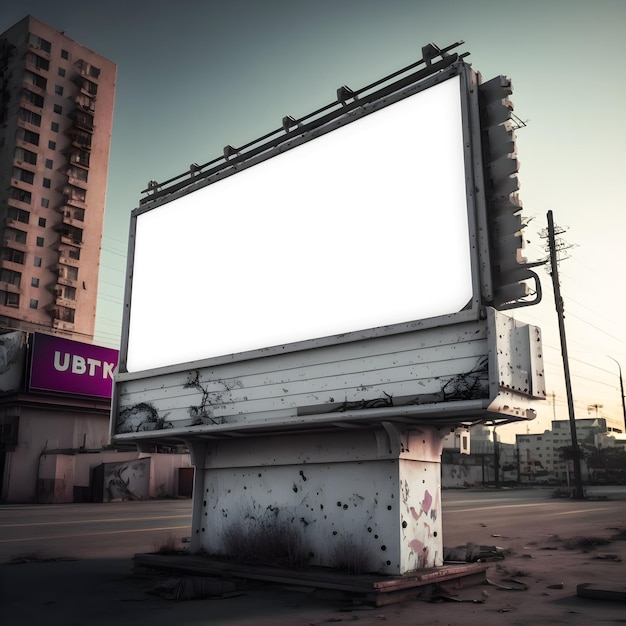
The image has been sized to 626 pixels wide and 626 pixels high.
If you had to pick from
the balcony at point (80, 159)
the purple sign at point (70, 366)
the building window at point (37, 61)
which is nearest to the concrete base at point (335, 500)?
the purple sign at point (70, 366)

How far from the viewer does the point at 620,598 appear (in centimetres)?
610

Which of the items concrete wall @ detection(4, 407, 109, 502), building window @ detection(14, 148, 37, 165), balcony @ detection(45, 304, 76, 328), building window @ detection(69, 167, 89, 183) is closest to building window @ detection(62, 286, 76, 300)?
balcony @ detection(45, 304, 76, 328)

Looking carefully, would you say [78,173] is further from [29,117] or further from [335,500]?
[335,500]

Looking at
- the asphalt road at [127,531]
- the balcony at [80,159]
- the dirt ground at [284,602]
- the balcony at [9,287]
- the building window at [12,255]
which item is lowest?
the asphalt road at [127,531]

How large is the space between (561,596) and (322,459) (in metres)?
2.93

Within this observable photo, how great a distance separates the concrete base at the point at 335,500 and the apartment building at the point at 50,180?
53.8 meters

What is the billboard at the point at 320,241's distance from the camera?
6469 mm

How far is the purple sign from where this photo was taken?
32906 mm

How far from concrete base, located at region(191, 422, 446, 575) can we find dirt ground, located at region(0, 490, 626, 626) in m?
0.57

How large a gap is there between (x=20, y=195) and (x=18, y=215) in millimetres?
1990

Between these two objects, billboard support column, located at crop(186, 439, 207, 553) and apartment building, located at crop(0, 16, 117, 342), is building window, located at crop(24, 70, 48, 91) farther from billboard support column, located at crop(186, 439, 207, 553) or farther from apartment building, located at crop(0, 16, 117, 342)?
billboard support column, located at crop(186, 439, 207, 553)

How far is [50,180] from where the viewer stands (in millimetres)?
60469

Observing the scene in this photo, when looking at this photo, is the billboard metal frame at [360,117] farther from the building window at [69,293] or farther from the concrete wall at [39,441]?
the building window at [69,293]

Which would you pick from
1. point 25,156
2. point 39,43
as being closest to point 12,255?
point 25,156
